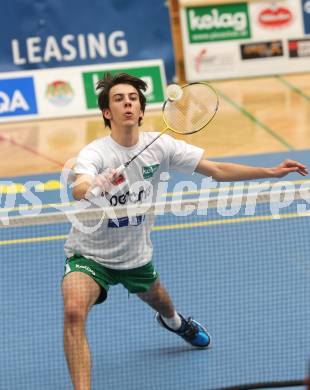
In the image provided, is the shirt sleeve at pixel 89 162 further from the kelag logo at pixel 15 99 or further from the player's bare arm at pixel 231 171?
the kelag logo at pixel 15 99

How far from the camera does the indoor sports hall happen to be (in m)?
6.43

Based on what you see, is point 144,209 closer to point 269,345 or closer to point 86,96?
point 269,345

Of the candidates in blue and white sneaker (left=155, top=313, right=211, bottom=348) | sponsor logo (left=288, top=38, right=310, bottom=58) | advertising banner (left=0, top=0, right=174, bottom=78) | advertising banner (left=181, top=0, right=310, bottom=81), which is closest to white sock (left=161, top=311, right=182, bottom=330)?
blue and white sneaker (left=155, top=313, right=211, bottom=348)

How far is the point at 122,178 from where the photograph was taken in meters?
5.89

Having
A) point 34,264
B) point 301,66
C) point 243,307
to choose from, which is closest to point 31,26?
point 301,66

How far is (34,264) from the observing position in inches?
324

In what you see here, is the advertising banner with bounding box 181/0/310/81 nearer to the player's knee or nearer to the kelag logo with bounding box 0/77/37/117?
the kelag logo with bounding box 0/77/37/117

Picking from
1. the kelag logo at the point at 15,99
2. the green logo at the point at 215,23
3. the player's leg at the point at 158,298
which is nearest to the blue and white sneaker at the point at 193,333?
the player's leg at the point at 158,298

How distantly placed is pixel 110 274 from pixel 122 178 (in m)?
0.63

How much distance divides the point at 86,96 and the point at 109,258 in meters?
7.08

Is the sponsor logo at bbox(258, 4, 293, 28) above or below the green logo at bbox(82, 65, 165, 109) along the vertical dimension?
above

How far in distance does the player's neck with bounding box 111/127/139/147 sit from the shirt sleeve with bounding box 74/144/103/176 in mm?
167

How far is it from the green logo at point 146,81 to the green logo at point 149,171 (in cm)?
673

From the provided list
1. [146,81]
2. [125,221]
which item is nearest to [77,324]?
[125,221]
